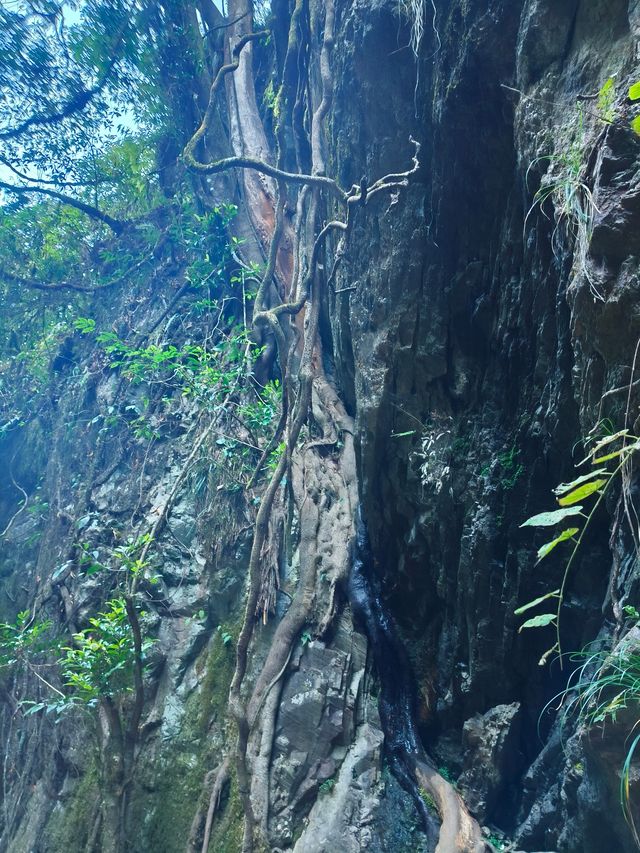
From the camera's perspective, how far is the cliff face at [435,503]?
233 centimetres

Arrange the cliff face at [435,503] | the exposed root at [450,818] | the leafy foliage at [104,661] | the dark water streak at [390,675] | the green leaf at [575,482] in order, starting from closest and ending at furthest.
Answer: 1. the green leaf at [575,482]
2. the cliff face at [435,503]
3. the exposed root at [450,818]
4. the dark water streak at [390,675]
5. the leafy foliage at [104,661]

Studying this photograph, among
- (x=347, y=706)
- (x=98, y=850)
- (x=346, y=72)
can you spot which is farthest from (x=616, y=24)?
(x=98, y=850)

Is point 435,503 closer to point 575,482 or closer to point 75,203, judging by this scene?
point 575,482

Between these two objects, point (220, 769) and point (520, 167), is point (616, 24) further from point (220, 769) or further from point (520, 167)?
point (220, 769)

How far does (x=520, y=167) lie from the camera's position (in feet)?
9.20

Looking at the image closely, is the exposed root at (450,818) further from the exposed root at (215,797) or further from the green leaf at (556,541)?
the green leaf at (556,541)

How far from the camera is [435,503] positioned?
382 cm

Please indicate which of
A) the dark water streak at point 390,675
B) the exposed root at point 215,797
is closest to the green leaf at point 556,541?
the dark water streak at point 390,675

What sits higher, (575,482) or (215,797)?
(575,482)

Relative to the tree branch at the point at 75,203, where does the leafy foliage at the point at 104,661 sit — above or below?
below

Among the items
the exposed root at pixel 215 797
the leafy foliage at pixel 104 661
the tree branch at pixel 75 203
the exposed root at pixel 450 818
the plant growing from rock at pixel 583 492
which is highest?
the tree branch at pixel 75 203

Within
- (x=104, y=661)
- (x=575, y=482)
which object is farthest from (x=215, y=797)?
(x=575, y=482)

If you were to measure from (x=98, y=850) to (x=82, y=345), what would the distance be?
5.91 metres

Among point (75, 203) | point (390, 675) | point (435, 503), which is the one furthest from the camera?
point (75, 203)
